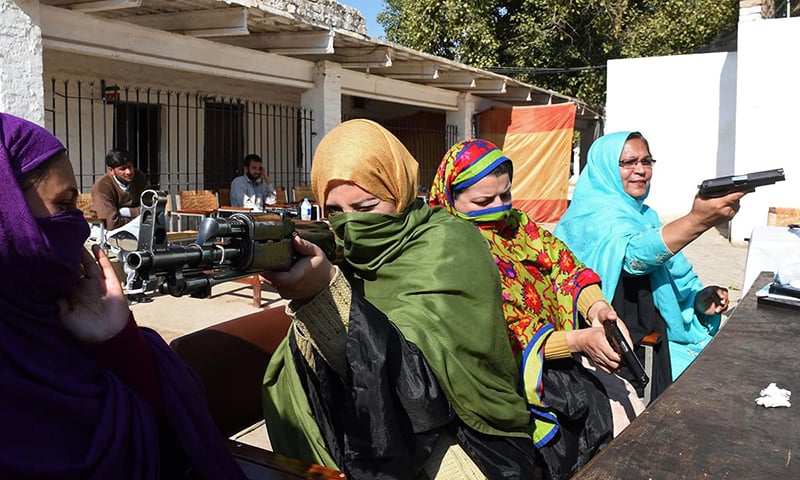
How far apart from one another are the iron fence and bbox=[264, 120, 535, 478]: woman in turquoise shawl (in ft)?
19.0

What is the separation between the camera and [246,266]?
1153 mm

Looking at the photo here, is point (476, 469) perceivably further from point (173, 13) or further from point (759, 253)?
point (173, 13)

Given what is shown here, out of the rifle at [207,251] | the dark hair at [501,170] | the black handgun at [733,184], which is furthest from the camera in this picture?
the black handgun at [733,184]

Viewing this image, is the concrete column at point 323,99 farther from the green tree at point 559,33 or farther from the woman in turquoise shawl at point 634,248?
the green tree at point 559,33

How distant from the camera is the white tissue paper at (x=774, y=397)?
158cm

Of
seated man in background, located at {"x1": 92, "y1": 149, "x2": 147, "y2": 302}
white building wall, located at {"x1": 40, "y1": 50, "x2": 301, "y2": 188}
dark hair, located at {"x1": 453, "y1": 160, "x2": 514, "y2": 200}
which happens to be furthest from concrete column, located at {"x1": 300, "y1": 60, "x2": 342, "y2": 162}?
dark hair, located at {"x1": 453, "y1": 160, "x2": 514, "y2": 200}

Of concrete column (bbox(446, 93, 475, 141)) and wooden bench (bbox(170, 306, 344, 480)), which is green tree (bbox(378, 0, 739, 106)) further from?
wooden bench (bbox(170, 306, 344, 480))

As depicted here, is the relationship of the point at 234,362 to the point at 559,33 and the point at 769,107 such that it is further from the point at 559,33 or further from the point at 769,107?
the point at 559,33

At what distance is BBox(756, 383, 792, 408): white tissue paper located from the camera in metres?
1.58

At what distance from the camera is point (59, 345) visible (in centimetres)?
125

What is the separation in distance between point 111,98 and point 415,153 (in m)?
6.82

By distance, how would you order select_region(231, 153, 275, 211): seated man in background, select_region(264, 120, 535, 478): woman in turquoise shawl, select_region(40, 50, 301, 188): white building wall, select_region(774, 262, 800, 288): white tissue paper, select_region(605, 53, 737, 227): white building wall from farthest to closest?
1. select_region(605, 53, 737, 227): white building wall
2. select_region(231, 153, 275, 211): seated man in background
3. select_region(40, 50, 301, 188): white building wall
4. select_region(774, 262, 800, 288): white tissue paper
5. select_region(264, 120, 535, 478): woman in turquoise shawl

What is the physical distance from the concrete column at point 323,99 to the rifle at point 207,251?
741 centimetres

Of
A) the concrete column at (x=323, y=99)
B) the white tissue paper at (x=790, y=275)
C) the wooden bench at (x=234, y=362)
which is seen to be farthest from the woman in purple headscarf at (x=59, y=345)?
the concrete column at (x=323, y=99)
